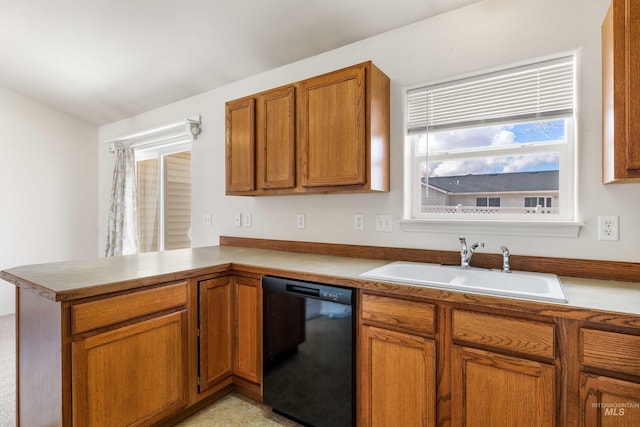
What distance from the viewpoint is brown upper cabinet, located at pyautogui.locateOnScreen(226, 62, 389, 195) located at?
6.59 feet

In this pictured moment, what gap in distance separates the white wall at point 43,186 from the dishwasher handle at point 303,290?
4.07m

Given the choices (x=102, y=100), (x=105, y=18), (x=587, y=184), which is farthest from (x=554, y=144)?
(x=102, y=100)

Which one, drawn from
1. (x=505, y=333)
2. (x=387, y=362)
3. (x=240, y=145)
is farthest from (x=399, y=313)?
(x=240, y=145)

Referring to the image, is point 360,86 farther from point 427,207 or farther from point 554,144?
point 554,144

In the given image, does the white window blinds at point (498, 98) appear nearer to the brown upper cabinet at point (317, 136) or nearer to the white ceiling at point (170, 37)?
the brown upper cabinet at point (317, 136)

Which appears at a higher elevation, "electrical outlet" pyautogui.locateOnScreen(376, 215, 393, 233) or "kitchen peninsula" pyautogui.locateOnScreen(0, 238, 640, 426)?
"electrical outlet" pyautogui.locateOnScreen(376, 215, 393, 233)

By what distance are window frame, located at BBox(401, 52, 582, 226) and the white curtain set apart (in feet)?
11.6

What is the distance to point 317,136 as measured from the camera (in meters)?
2.17

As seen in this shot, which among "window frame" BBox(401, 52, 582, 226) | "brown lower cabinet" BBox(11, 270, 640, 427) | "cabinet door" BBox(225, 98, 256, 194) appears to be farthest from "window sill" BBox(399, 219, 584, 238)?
"cabinet door" BBox(225, 98, 256, 194)

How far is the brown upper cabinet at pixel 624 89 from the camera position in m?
1.33

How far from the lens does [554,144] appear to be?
1813 mm

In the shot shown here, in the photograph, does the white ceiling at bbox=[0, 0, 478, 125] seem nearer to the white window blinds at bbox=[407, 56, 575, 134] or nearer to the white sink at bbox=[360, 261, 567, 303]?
the white window blinds at bbox=[407, 56, 575, 134]

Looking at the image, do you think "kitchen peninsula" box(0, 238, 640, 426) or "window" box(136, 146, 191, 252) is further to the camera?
"window" box(136, 146, 191, 252)

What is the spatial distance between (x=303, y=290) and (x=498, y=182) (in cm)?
134
